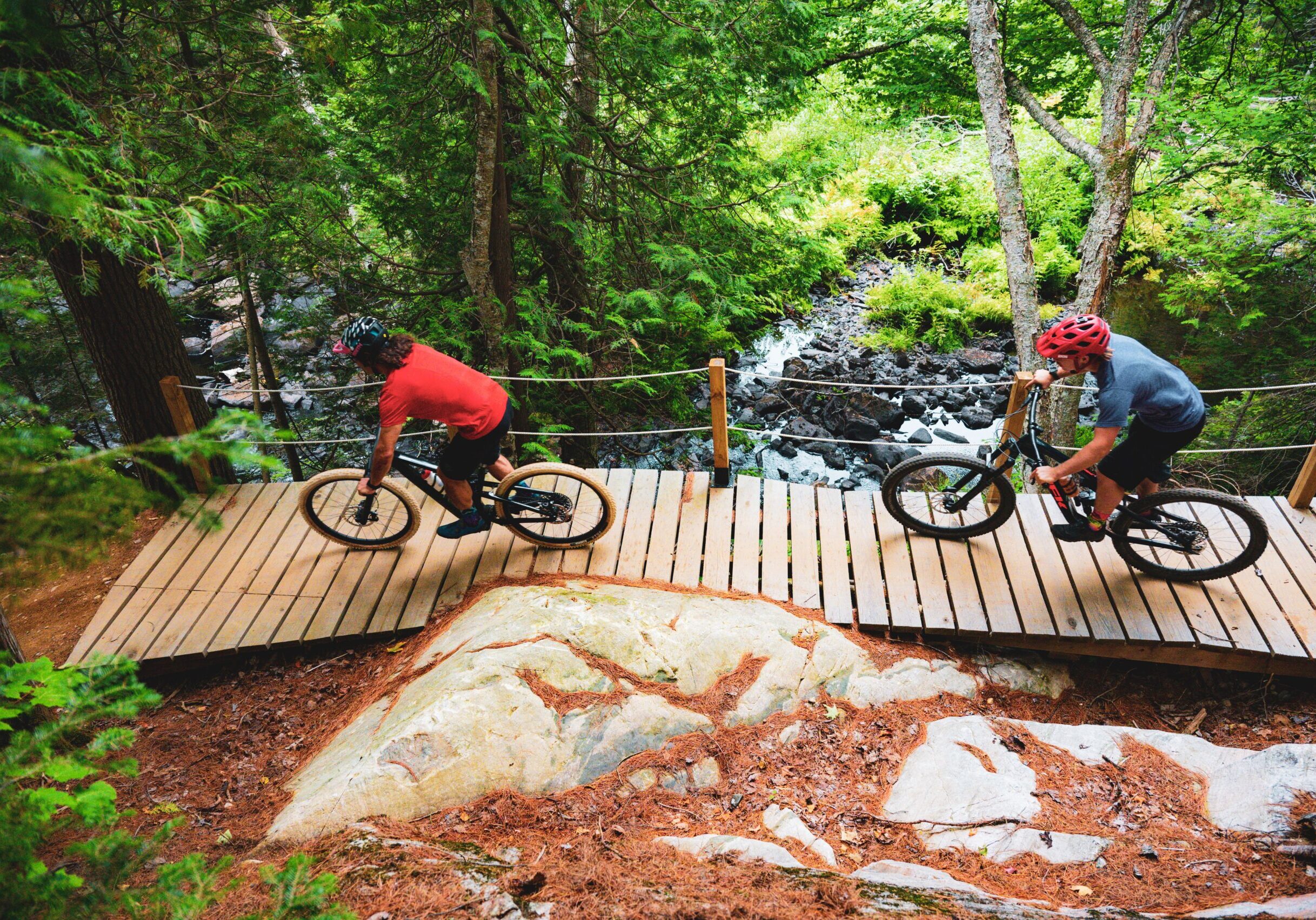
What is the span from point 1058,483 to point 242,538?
649 centimetres

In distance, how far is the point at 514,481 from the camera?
5324 millimetres

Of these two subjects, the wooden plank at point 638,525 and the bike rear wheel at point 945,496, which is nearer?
the bike rear wheel at point 945,496

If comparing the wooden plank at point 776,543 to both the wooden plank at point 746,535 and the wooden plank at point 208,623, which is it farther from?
the wooden plank at point 208,623

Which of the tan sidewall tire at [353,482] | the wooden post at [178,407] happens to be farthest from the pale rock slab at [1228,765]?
the wooden post at [178,407]

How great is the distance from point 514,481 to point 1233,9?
1196cm

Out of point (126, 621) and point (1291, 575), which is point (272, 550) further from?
point (1291, 575)

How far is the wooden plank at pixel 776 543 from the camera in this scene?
5336mm

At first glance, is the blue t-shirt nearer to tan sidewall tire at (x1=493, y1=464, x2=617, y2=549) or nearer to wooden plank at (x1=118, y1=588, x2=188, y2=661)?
tan sidewall tire at (x1=493, y1=464, x2=617, y2=549)

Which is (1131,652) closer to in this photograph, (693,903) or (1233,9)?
(693,903)

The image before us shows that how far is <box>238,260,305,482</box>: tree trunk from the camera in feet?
27.2

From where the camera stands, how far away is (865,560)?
5555 mm

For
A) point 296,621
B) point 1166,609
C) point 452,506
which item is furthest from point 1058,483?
point 296,621

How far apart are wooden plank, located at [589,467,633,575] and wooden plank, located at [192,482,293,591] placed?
2757 mm

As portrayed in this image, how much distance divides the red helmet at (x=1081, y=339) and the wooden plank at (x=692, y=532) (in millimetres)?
2796
